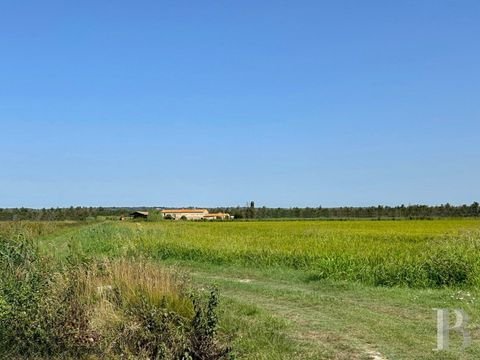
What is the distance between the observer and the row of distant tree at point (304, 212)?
8738 cm

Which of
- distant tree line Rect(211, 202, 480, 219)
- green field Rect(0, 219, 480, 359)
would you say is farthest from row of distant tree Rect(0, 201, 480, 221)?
green field Rect(0, 219, 480, 359)

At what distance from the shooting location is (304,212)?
106 meters

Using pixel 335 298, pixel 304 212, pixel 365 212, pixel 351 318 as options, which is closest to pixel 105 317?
pixel 351 318

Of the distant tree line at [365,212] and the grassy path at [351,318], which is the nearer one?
the grassy path at [351,318]

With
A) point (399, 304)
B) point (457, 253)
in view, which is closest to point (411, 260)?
point (457, 253)

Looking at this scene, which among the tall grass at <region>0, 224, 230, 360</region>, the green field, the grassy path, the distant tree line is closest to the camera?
the tall grass at <region>0, 224, 230, 360</region>

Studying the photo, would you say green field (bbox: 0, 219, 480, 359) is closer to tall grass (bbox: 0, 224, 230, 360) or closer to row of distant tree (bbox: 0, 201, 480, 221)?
tall grass (bbox: 0, 224, 230, 360)

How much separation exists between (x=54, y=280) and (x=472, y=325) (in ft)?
21.4

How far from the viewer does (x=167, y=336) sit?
710cm

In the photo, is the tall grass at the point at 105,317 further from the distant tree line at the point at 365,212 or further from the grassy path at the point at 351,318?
the distant tree line at the point at 365,212

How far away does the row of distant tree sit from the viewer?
3440 inches

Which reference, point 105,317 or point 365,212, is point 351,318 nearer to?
point 105,317

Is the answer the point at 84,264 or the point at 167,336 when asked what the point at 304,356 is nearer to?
the point at 167,336

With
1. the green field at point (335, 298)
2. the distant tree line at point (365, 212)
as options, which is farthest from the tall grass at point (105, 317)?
the distant tree line at point (365, 212)
